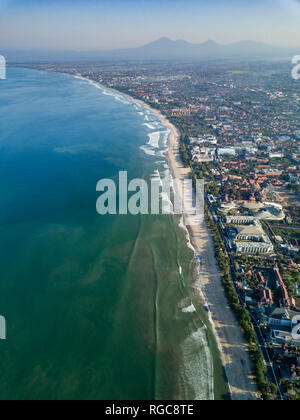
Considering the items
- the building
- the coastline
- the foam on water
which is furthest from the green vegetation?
the foam on water

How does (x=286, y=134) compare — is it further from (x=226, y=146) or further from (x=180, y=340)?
(x=180, y=340)

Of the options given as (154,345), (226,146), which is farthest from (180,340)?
(226,146)

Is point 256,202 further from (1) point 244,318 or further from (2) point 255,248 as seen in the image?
(1) point 244,318

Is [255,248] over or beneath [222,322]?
over

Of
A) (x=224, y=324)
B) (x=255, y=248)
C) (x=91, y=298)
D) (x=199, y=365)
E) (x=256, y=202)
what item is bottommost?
(x=199, y=365)

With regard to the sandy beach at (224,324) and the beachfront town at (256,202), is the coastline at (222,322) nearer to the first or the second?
the sandy beach at (224,324)

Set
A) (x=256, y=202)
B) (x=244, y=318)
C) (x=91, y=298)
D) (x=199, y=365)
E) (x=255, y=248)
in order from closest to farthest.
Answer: (x=199, y=365)
(x=244, y=318)
(x=91, y=298)
(x=255, y=248)
(x=256, y=202)

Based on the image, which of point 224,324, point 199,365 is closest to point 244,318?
point 224,324
